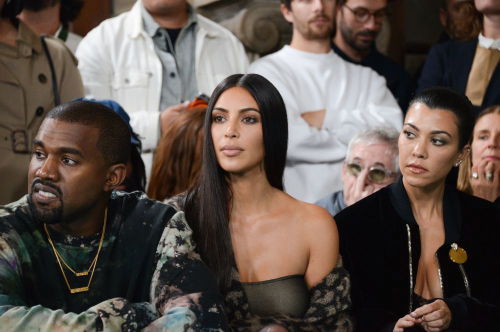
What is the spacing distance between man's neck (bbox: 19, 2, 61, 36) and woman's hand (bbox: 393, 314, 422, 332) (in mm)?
2721

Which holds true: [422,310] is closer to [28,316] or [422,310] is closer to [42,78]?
[28,316]

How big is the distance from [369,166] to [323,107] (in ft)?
2.31

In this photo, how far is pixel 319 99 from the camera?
13.8 feet

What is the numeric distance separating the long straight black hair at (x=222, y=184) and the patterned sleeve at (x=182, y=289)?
0.23m

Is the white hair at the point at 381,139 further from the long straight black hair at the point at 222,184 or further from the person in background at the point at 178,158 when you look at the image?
the long straight black hair at the point at 222,184

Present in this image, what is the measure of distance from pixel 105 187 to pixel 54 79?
126 cm

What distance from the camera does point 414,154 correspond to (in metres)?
2.80

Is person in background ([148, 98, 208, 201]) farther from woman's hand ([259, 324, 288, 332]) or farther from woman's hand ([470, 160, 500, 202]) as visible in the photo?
woman's hand ([470, 160, 500, 202])

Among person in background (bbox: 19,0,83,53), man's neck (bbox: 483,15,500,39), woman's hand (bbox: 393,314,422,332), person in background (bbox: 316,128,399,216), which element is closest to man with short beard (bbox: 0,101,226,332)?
woman's hand (bbox: 393,314,422,332)

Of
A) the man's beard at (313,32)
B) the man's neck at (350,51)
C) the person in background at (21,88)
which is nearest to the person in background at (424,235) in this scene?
the person in background at (21,88)

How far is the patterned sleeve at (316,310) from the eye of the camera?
98.3 inches

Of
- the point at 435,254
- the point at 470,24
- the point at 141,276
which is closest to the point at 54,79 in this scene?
the point at 141,276

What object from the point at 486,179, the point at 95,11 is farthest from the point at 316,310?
the point at 95,11

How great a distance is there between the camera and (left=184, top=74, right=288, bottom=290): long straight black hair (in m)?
2.56
